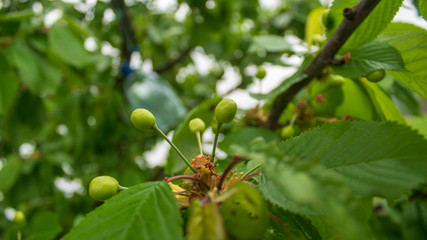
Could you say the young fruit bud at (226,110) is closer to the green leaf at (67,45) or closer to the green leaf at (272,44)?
the green leaf at (272,44)

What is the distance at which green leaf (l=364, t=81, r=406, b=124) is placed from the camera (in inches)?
26.0

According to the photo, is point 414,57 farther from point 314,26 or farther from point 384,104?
point 314,26

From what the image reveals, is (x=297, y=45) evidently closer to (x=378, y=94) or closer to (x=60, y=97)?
(x=378, y=94)

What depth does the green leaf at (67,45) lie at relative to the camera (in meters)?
1.48

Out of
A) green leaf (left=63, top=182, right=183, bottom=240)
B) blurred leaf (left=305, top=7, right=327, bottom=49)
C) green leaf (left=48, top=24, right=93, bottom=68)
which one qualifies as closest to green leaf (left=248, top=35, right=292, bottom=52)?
blurred leaf (left=305, top=7, right=327, bottom=49)

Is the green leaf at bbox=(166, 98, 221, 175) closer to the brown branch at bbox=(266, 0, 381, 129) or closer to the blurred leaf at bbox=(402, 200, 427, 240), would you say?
the brown branch at bbox=(266, 0, 381, 129)

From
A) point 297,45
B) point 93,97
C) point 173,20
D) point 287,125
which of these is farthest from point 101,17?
point 287,125

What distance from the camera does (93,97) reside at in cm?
202

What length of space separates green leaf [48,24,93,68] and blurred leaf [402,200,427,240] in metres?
1.47

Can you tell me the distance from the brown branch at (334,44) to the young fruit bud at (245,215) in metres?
0.37

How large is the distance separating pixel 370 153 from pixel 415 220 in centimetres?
34

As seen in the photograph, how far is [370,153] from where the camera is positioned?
33 cm

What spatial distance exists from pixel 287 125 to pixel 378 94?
220 mm

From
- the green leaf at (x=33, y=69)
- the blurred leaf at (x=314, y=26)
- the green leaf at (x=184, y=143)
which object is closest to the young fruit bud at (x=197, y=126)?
the green leaf at (x=184, y=143)
